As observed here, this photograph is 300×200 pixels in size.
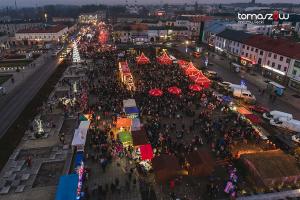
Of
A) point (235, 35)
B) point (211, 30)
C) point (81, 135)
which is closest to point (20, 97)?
point (81, 135)

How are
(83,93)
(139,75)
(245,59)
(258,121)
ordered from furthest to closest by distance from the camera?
(245,59), (139,75), (83,93), (258,121)

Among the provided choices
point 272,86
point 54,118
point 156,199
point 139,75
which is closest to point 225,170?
point 156,199

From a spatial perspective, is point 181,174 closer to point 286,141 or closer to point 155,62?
point 286,141

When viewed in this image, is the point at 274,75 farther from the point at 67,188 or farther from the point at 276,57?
the point at 67,188

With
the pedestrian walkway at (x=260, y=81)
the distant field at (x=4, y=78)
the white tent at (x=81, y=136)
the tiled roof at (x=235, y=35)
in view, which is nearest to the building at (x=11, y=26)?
the distant field at (x=4, y=78)

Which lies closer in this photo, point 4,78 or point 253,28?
point 4,78

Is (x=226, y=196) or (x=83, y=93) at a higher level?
(x=83, y=93)
